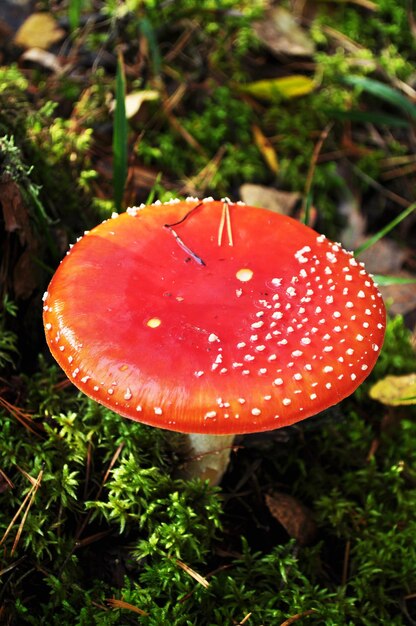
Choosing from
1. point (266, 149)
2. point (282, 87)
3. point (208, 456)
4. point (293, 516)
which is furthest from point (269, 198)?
point (293, 516)

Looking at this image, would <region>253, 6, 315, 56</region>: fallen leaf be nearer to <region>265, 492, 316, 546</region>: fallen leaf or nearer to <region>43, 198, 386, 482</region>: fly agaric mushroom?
<region>43, 198, 386, 482</region>: fly agaric mushroom

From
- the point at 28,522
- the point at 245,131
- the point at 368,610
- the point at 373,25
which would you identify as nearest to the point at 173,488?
the point at 28,522

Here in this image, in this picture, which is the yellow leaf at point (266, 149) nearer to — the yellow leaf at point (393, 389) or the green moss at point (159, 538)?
the yellow leaf at point (393, 389)

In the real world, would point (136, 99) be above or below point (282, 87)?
above

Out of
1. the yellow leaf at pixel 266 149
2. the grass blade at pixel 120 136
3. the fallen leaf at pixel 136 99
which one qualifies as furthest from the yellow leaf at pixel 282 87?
the grass blade at pixel 120 136

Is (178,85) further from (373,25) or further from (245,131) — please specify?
(373,25)

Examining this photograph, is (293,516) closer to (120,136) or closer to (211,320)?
(211,320)
